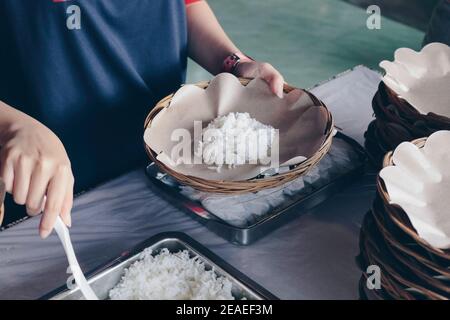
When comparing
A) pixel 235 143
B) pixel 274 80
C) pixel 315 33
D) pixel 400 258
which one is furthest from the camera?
pixel 315 33

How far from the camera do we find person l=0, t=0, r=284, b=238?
1.31m

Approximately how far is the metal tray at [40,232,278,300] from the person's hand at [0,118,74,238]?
0.11 metres

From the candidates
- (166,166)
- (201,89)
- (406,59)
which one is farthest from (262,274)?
(406,59)

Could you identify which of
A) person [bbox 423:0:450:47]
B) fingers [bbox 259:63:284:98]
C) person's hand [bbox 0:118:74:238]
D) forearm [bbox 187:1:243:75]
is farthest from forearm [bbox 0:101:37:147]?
person [bbox 423:0:450:47]

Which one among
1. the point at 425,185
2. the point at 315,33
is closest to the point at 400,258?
the point at 425,185

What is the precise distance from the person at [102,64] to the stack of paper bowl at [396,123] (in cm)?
A: 26

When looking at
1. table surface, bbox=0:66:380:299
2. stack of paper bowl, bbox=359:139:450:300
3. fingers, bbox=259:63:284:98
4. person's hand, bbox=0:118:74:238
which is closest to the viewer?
stack of paper bowl, bbox=359:139:450:300

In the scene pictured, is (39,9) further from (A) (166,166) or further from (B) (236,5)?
(B) (236,5)

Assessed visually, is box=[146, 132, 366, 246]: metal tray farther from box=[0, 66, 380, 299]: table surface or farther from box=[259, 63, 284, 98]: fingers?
box=[259, 63, 284, 98]: fingers

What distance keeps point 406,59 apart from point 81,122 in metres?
0.87

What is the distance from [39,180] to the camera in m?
0.88

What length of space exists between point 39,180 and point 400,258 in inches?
23.7

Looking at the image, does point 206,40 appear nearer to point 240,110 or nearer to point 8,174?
point 240,110

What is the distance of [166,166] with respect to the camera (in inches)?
41.6
